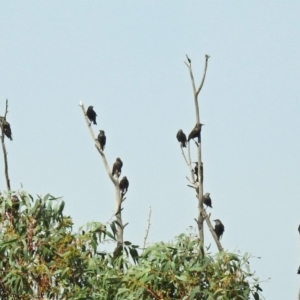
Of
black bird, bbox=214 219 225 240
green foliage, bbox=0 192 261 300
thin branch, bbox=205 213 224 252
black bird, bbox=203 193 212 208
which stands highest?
black bird, bbox=203 193 212 208

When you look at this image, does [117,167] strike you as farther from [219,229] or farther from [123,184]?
[219,229]

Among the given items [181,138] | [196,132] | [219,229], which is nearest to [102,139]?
[181,138]

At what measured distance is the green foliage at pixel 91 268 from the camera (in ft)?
27.7

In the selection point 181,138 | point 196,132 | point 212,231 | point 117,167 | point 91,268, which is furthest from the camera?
point 117,167

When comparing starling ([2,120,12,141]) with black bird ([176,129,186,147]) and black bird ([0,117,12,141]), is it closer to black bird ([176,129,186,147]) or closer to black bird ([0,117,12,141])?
black bird ([0,117,12,141])

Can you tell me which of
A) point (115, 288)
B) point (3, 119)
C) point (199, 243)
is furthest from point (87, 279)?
point (3, 119)

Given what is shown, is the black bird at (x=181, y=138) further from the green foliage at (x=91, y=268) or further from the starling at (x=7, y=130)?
the green foliage at (x=91, y=268)

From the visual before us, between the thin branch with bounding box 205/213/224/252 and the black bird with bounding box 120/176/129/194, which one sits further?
the black bird with bounding box 120/176/129/194

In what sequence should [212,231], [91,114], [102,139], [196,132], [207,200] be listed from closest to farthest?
[212,231] → [196,132] → [207,200] → [102,139] → [91,114]

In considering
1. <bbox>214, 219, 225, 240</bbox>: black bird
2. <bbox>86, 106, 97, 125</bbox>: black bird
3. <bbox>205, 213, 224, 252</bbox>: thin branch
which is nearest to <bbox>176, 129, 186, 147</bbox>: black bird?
<bbox>214, 219, 225, 240</bbox>: black bird

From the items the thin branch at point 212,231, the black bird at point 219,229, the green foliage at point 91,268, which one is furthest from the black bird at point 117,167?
the green foliage at point 91,268

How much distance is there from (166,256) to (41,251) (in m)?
1.20

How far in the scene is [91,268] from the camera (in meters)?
8.81

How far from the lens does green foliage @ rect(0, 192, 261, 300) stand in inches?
332
